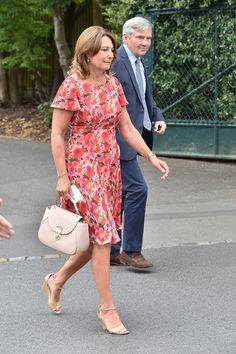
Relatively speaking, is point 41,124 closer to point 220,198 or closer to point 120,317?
point 220,198

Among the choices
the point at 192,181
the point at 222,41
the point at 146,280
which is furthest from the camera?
the point at 222,41

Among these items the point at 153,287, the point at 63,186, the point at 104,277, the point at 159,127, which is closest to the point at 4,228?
the point at 63,186

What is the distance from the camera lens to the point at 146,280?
254 inches

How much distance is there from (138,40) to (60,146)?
1.64 m

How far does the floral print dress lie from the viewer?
17.2ft

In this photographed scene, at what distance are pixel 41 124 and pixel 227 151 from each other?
15.9 feet

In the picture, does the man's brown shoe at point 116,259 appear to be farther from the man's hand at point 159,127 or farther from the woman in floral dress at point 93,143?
the woman in floral dress at point 93,143

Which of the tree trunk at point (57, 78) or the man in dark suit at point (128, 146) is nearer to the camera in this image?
the man in dark suit at point (128, 146)

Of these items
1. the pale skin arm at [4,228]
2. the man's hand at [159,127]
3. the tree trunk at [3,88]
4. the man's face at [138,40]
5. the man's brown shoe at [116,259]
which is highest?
the man's face at [138,40]

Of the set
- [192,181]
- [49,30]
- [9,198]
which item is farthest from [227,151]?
[49,30]

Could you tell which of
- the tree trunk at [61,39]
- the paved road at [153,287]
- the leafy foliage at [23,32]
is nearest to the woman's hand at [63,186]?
the paved road at [153,287]

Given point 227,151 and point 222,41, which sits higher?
point 222,41

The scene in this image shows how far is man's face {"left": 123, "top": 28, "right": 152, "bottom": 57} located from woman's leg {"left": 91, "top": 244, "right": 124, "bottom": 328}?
1955 mm

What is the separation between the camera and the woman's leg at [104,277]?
525 centimetres
